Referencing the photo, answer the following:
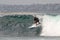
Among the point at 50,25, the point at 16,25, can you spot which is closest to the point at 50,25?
the point at 50,25

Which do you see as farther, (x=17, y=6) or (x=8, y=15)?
(x=17, y=6)

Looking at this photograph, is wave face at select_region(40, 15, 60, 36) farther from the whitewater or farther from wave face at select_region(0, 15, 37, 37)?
wave face at select_region(0, 15, 37, 37)

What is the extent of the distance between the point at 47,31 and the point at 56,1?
419 millimetres

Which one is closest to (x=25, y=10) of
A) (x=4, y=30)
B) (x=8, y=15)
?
(x=8, y=15)

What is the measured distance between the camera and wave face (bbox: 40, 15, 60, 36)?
129 centimetres

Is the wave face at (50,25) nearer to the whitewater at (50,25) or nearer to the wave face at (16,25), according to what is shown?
the whitewater at (50,25)

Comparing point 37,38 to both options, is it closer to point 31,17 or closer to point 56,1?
point 31,17

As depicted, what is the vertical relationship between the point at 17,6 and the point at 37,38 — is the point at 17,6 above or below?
above

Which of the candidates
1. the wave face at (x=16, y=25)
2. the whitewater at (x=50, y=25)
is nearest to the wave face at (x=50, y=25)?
the whitewater at (x=50, y=25)

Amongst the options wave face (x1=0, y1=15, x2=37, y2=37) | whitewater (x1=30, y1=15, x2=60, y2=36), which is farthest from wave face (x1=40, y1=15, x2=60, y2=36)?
wave face (x1=0, y1=15, x2=37, y2=37)

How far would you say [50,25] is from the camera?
4.38 ft

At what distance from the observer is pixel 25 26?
133cm

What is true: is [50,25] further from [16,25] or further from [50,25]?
[16,25]

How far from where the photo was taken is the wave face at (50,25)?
1.29 meters
